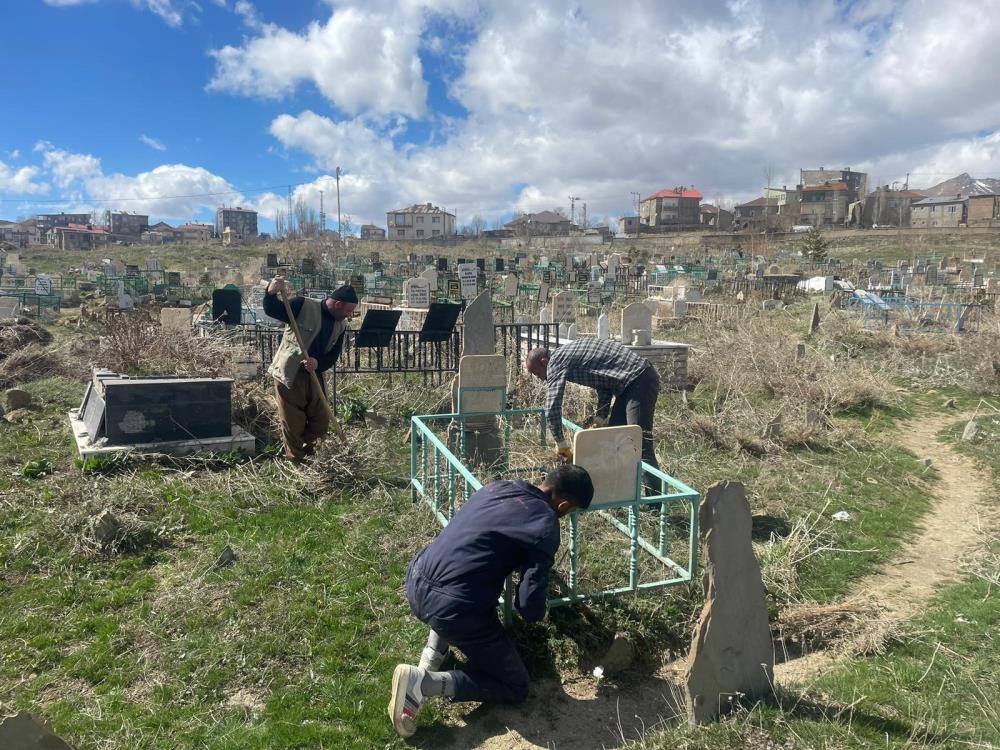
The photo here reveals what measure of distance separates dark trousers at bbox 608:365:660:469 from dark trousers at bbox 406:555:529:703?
2.52m

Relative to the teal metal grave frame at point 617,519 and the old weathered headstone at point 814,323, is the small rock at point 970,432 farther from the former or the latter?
the old weathered headstone at point 814,323

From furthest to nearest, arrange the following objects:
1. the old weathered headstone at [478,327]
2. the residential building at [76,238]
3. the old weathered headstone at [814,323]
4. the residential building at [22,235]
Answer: the residential building at [22,235]
the residential building at [76,238]
the old weathered headstone at [814,323]
the old weathered headstone at [478,327]

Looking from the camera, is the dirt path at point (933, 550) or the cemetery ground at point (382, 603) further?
the dirt path at point (933, 550)

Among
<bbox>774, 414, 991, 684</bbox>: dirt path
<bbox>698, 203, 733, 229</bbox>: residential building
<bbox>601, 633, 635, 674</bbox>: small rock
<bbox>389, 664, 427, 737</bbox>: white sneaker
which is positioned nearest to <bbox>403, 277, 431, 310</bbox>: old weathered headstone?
<bbox>774, 414, 991, 684</bbox>: dirt path

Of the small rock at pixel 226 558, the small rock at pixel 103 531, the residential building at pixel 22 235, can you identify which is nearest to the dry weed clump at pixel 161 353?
the small rock at pixel 103 531

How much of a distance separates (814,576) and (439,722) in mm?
2895

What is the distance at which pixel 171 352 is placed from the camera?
8656 mm

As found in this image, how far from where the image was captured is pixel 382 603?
4277 millimetres

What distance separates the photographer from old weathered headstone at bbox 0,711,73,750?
7.94 ft

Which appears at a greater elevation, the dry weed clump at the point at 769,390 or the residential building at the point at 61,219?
the residential building at the point at 61,219

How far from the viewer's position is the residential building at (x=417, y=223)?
95.9 m

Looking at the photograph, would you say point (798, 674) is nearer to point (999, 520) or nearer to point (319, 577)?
point (319, 577)

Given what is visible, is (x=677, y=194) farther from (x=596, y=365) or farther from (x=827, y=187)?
(x=596, y=365)

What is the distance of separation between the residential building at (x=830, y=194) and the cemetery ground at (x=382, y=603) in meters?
72.6
